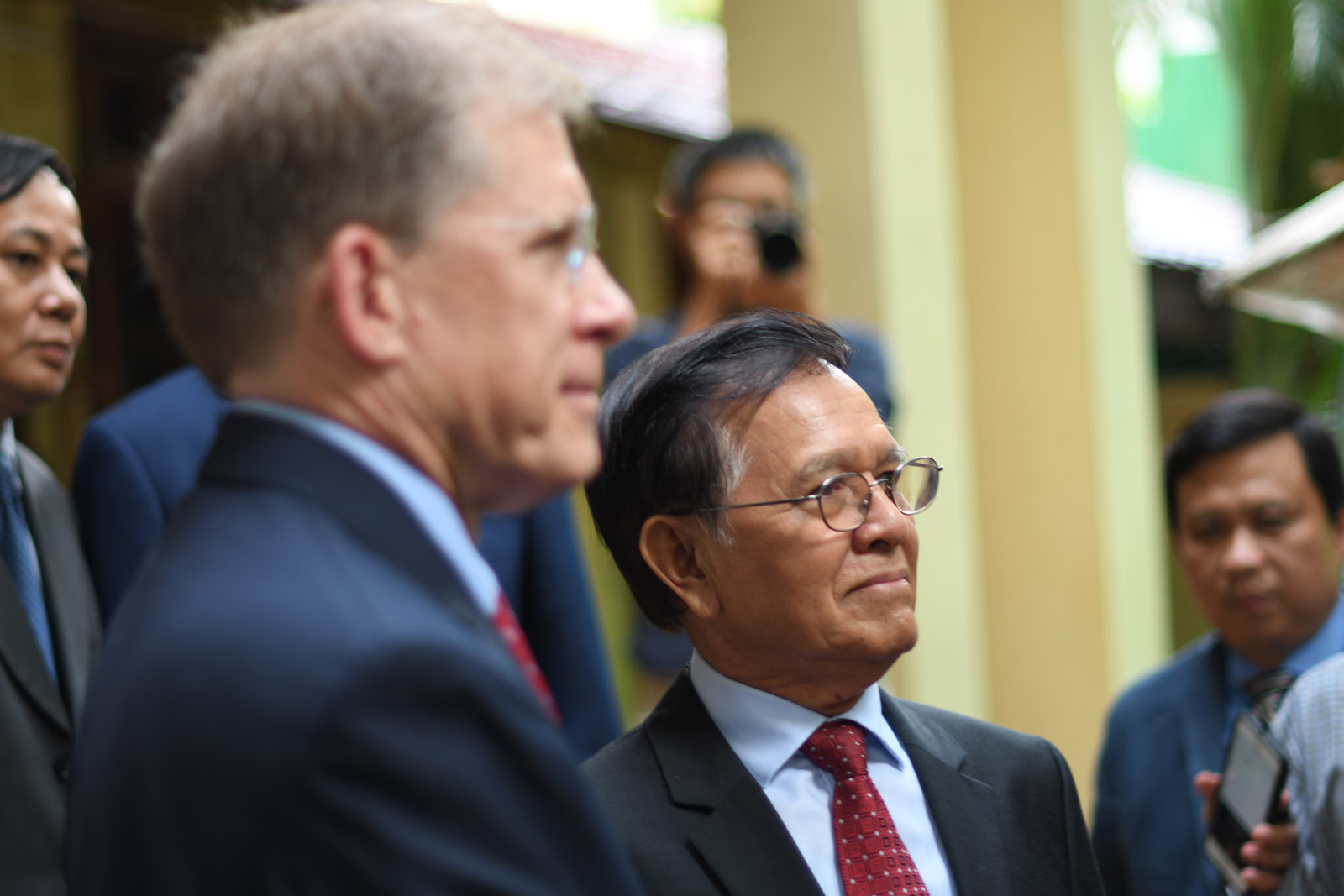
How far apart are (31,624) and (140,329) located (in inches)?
144

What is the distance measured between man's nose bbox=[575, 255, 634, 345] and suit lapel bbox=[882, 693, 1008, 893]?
927 mm

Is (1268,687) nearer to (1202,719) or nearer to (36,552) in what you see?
(1202,719)

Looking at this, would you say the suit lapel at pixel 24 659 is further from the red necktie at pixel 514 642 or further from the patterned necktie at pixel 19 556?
the red necktie at pixel 514 642

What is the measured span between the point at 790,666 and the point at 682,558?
225 millimetres

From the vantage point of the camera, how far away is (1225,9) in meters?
9.82

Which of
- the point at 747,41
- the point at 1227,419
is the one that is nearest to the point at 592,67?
the point at 747,41

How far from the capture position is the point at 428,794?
946mm

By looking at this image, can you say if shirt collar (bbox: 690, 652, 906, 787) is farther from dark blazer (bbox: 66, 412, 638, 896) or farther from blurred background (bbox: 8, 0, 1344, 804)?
blurred background (bbox: 8, 0, 1344, 804)

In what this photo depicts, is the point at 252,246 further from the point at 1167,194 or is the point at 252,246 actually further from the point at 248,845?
the point at 1167,194

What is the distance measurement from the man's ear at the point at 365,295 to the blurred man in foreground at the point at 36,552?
1329mm

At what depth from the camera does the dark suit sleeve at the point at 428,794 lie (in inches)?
36.6

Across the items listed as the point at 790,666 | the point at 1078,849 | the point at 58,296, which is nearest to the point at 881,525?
the point at 790,666

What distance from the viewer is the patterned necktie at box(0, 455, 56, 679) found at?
92.9 inches

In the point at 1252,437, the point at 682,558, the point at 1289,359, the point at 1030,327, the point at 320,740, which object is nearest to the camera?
the point at 320,740
